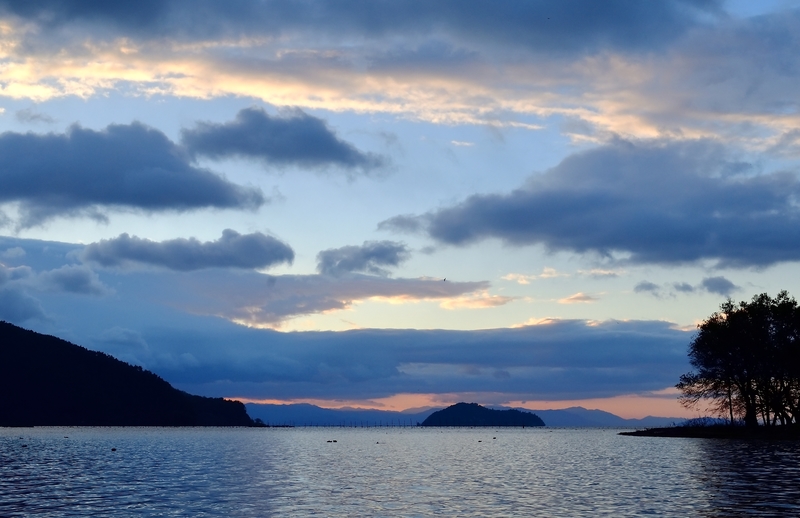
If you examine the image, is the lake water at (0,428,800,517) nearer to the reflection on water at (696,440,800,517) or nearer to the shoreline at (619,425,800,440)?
the reflection on water at (696,440,800,517)

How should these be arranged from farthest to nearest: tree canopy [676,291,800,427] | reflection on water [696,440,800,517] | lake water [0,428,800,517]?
tree canopy [676,291,800,427]
lake water [0,428,800,517]
reflection on water [696,440,800,517]

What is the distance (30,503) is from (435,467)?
57456mm

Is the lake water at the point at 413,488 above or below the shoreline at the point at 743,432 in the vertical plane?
below

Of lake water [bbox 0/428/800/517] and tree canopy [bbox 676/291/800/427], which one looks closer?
lake water [bbox 0/428/800/517]

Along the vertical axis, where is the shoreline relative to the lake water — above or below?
above

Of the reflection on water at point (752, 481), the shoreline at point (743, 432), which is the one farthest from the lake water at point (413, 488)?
the shoreline at point (743, 432)

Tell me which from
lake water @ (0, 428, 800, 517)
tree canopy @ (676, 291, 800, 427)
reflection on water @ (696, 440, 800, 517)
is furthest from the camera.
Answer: tree canopy @ (676, 291, 800, 427)

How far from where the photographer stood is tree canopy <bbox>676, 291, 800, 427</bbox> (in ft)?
483

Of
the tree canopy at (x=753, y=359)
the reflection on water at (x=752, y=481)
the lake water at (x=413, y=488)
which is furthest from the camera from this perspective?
the tree canopy at (x=753, y=359)

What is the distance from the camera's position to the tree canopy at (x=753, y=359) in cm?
14725

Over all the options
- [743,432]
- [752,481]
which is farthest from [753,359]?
[752,481]

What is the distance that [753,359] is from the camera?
148 meters

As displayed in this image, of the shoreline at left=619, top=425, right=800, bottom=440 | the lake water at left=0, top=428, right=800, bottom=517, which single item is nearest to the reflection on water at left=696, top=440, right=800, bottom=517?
the lake water at left=0, top=428, right=800, bottom=517

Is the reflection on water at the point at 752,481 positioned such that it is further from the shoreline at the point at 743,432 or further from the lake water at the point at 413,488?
the shoreline at the point at 743,432
